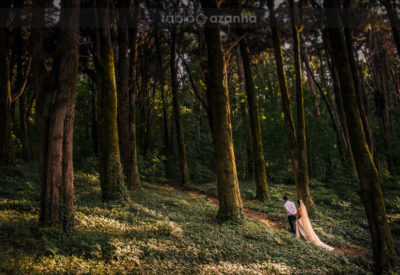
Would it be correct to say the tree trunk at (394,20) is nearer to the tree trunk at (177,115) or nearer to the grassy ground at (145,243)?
the grassy ground at (145,243)

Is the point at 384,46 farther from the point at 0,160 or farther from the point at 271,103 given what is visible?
the point at 0,160

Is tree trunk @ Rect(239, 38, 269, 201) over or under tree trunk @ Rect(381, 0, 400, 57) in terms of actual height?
under

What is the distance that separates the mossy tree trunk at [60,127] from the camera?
249 inches

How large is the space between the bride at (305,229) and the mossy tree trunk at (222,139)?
2932mm

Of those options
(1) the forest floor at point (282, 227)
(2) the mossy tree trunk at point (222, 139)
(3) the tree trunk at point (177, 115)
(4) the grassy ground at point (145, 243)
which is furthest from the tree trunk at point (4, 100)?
(1) the forest floor at point (282, 227)

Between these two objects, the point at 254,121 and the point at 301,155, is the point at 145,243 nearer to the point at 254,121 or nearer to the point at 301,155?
the point at 301,155

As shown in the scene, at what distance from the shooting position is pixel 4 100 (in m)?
14.8

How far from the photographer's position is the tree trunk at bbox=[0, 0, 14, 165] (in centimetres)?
1457

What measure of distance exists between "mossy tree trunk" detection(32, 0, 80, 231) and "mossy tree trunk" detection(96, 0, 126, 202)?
3549mm

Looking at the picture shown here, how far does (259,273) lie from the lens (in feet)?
21.7

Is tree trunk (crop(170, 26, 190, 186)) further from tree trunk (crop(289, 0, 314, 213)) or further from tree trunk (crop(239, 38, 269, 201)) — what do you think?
tree trunk (crop(289, 0, 314, 213))

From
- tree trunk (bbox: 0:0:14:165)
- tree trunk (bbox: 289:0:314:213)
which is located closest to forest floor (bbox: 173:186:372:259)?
tree trunk (bbox: 289:0:314:213)

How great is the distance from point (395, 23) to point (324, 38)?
5295mm

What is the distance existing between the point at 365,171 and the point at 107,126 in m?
8.90
